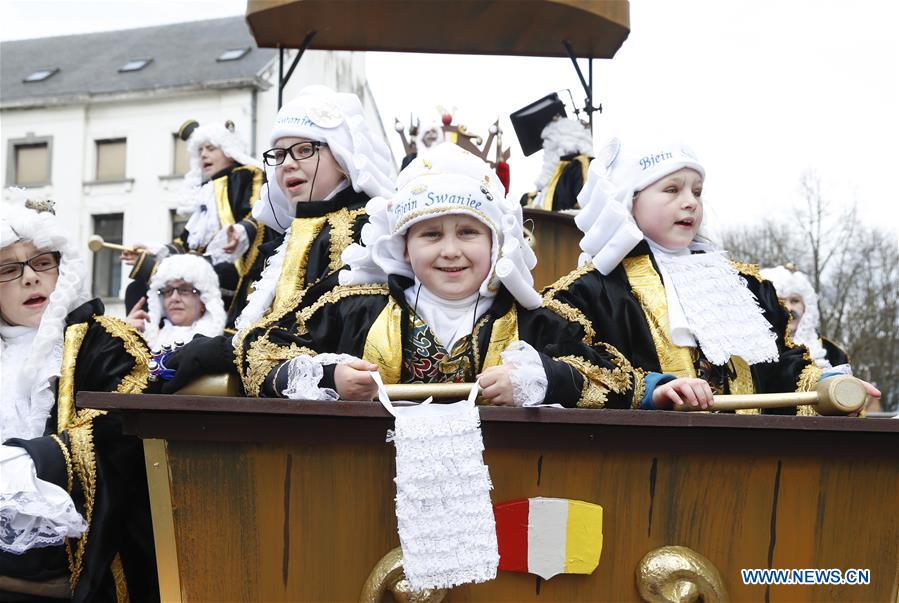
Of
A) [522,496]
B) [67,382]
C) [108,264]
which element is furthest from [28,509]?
[108,264]

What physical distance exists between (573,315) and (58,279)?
1698 mm

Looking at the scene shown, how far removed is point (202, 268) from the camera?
587 centimetres

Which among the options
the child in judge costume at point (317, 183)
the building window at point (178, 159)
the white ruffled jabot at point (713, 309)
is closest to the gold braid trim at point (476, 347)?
the white ruffled jabot at point (713, 309)

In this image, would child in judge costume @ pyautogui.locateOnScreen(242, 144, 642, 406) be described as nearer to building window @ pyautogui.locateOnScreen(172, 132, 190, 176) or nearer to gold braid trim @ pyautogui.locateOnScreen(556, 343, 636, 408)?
gold braid trim @ pyautogui.locateOnScreen(556, 343, 636, 408)

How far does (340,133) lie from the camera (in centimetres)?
402

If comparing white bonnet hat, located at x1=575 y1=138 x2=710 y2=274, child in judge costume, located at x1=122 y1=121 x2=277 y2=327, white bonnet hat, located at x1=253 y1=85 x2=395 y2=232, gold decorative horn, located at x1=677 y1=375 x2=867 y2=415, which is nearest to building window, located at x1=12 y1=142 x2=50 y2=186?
child in judge costume, located at x1=122 y1=121 x2=277 y2=327

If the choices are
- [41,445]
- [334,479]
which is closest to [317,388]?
[334,479]

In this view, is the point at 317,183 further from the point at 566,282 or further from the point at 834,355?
the point at 834,355

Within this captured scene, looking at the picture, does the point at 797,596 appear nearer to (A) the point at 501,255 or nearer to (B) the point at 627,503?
(B) the point at 627,503

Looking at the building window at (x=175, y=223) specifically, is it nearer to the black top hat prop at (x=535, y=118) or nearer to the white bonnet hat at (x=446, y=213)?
the black top hat prop at (x=535, y=118)

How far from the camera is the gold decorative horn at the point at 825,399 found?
2.51m

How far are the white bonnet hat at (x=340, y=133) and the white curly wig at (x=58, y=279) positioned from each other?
1039 mm

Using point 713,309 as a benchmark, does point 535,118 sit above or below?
above

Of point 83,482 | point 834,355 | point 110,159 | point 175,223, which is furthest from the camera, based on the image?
point 110,159
